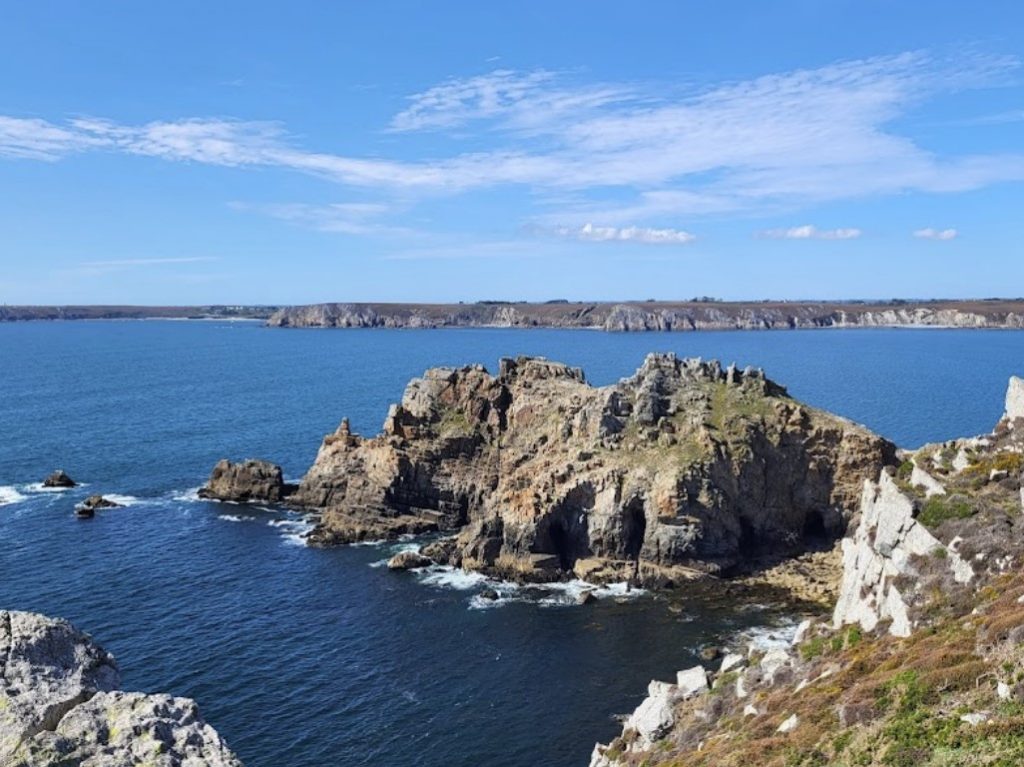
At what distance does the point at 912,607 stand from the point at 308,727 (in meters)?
34.8

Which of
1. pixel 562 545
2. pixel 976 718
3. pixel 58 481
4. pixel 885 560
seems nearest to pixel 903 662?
pixel 976 718

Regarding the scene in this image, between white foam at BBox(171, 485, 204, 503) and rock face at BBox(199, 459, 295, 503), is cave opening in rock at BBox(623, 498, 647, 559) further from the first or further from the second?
white foam at BBox(171, 485, 204, 503)

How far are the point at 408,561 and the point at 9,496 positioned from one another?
183ft

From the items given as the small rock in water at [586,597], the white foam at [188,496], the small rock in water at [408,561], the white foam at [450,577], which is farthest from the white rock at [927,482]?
the white foam at [188,496]

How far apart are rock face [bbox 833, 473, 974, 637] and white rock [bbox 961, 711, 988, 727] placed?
13663 millimetres

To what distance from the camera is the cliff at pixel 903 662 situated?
23344 mm

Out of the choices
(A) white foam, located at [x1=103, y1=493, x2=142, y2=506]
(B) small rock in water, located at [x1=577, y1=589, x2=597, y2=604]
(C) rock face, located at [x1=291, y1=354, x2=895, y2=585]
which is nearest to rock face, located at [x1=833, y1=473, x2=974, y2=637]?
(B) small rock in water, located at [x1=577, y1=589, x2=597, y2=604]

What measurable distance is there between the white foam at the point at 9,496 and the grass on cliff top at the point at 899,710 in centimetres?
8956

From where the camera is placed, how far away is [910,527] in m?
43.8

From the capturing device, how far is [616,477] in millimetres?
77562

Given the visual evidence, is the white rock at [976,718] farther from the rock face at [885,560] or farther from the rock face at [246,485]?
the rock face at [246,485]

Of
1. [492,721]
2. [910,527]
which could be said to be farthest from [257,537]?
[910,527]

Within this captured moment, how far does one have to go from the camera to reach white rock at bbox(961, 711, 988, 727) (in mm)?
21797

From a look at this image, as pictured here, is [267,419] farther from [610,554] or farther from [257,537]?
[610,554]
